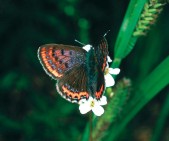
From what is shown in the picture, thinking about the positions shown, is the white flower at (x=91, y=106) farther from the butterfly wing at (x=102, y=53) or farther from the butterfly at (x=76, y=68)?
the butterfly wing at (x=102, y=53)

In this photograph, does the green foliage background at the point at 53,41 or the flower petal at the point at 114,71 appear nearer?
the flower petal at the point at 114,71

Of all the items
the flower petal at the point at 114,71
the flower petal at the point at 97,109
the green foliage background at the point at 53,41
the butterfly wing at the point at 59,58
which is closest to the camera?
the flower petal at the point at 97,109

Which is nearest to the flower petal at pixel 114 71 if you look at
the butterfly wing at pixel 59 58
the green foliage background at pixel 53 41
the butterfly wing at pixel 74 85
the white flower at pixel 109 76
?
the white flower at pixel 109 76

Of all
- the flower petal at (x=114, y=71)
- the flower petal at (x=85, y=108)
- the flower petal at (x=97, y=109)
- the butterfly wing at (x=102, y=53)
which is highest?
the butterfly wing at (x=102, y=53)

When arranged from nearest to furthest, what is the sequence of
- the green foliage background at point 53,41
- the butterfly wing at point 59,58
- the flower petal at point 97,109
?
the flower petal at point 97,109 → the butterfly wing at point 59,58 → the green foliage background at point 53,41

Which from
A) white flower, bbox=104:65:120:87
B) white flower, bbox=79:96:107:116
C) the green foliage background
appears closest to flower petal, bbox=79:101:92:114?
white flower, bbox=79:96:107:116

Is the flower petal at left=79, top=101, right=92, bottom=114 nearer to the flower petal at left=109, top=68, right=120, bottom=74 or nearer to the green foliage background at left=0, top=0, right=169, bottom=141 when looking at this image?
the flower petal at left=109, top=68, right=120, bottom=74

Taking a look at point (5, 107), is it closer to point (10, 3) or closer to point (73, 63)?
point (10, 3)
